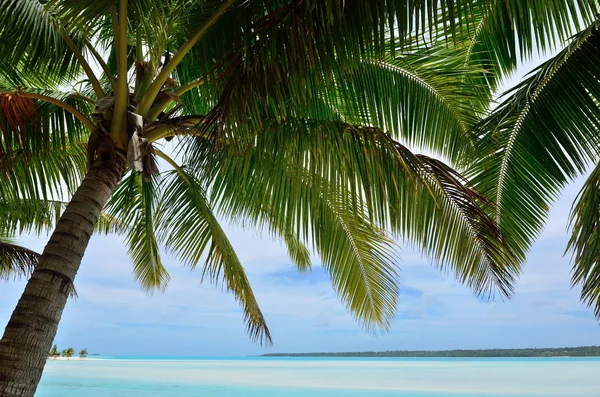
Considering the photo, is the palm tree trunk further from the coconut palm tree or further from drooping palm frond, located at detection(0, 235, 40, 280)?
drooping palm frond, located at detection(0, 235, 40, 280)

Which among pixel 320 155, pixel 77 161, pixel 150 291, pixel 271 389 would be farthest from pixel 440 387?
pixel 320 155

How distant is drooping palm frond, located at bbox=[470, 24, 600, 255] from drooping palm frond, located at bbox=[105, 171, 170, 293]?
3.49 m

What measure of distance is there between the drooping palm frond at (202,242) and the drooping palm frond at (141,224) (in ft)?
1.33

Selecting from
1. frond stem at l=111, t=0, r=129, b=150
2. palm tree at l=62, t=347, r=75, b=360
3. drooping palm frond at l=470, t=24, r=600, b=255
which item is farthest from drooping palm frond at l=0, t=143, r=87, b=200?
palm tree at l=62, t=347, r=75, b=360

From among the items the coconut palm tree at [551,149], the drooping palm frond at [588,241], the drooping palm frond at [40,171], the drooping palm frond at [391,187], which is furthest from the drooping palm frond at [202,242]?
the drooping palm frond at [588,241]

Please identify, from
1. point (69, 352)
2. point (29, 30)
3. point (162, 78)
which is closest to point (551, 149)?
point (162, 78)

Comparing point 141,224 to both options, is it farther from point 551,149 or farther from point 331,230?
point 551,149

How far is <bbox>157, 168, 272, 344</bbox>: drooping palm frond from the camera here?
6328 millimetres

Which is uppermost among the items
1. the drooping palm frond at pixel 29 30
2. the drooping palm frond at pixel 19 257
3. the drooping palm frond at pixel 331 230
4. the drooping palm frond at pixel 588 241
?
the drooping palm frond at pixel 19 257

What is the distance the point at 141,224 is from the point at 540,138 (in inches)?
183

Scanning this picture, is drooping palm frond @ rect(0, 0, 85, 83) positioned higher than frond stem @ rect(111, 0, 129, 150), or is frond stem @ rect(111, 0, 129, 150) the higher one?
drooping palm frond @ rect(0, 0, 85, 83)

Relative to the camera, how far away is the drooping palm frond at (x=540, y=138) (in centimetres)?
459

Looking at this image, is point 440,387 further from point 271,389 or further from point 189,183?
point 189,183

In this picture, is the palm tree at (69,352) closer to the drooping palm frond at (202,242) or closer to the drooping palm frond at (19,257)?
the drooping palm frond at (19,257)
